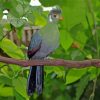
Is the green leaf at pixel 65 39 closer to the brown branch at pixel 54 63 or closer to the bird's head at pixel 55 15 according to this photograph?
the bird's head at pixel 55 15

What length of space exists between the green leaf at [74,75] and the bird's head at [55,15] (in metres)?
0.13

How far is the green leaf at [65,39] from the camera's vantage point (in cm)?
80

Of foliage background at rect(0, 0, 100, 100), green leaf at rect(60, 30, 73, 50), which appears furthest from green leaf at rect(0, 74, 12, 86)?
green leaf at rect(60, 30, 73, 50)

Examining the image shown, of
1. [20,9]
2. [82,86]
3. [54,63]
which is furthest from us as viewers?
[82,86]

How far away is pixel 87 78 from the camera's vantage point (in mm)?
869

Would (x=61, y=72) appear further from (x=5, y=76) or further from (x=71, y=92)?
(x=71, y=92)

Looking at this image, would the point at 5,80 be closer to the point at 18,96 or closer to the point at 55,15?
the point at 18,96

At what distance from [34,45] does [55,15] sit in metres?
0.07

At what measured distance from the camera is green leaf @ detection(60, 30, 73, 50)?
80cm

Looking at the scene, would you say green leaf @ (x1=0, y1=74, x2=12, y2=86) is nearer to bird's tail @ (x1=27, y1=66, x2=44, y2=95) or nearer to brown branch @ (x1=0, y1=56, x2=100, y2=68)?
bird's tail @ (x1=27, y1=66, x2=44, y2=95)

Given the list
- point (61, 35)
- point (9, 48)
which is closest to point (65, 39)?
point (61, 35)

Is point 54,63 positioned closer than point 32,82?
Yes

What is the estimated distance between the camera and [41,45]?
30.0 inches

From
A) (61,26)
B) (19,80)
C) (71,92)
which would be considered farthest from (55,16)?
(71,92)
